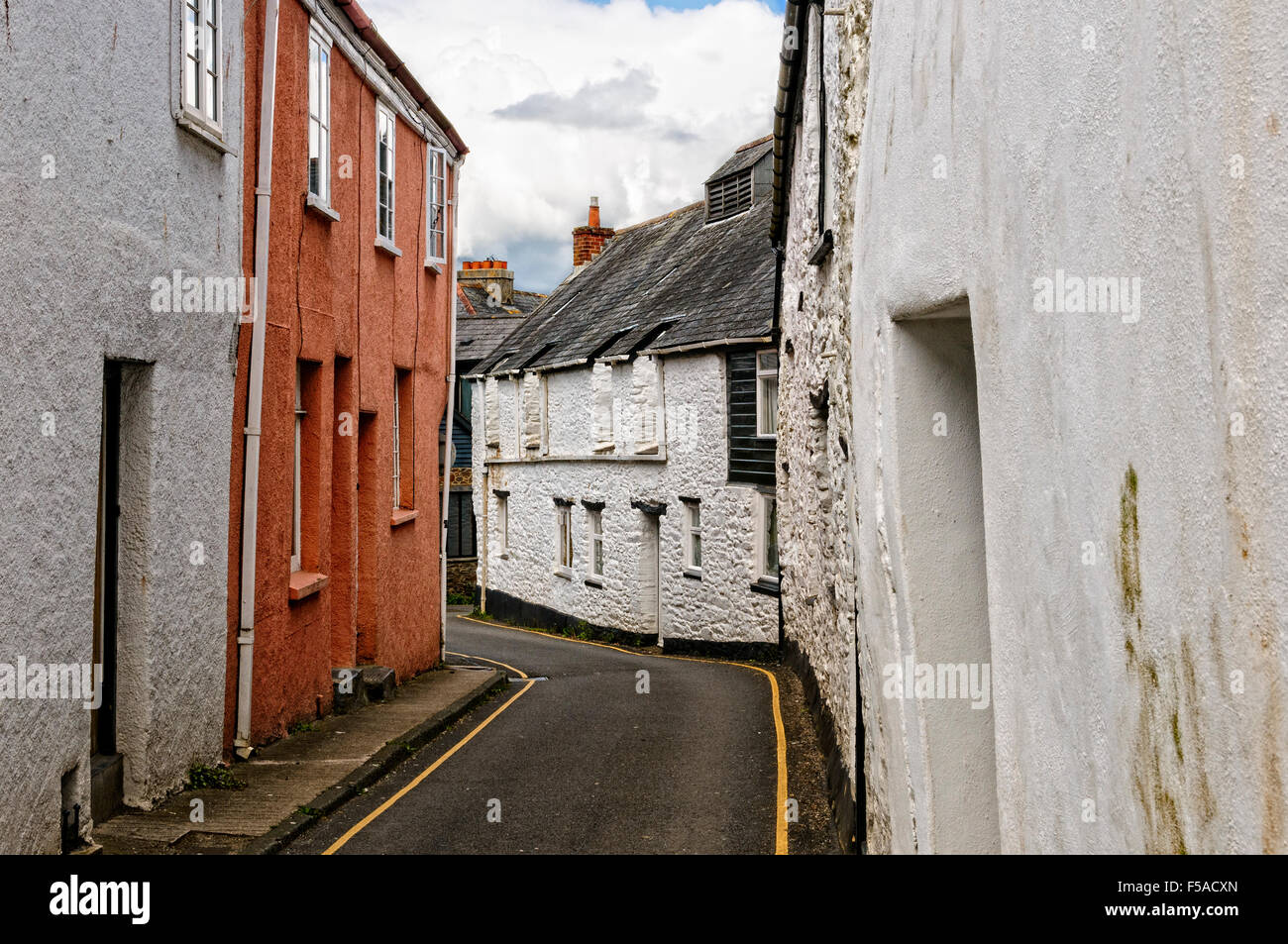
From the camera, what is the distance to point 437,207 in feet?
56.3

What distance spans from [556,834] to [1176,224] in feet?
21.2

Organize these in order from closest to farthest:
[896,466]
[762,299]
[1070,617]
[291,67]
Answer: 1. [1070,617]
2. [896,466]
3. [291,67]
4. [762,299]

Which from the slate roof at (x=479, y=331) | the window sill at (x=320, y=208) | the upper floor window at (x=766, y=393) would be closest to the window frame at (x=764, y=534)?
the upper floor window at (x=766, y=393)

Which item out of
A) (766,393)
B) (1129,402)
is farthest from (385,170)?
(1129,402)

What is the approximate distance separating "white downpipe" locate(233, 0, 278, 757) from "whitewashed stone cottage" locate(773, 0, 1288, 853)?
537cm

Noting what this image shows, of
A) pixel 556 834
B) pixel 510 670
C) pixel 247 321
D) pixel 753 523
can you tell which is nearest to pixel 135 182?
pixel 247 321

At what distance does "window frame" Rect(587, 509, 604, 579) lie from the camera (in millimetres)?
25406

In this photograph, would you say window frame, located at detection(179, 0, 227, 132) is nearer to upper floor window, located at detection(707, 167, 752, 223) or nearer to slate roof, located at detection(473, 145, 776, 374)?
slate roof, located at detection(473, 145, 776, 374)

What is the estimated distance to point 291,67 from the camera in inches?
423

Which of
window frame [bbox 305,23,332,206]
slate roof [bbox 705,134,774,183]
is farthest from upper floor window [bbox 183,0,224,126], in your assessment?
slate roof [bbox 705,134,774,183]

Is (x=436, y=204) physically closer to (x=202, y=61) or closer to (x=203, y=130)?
(x=202, y=61)

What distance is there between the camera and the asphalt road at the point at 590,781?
7.72 m

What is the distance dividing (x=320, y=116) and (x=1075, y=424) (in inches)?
413
